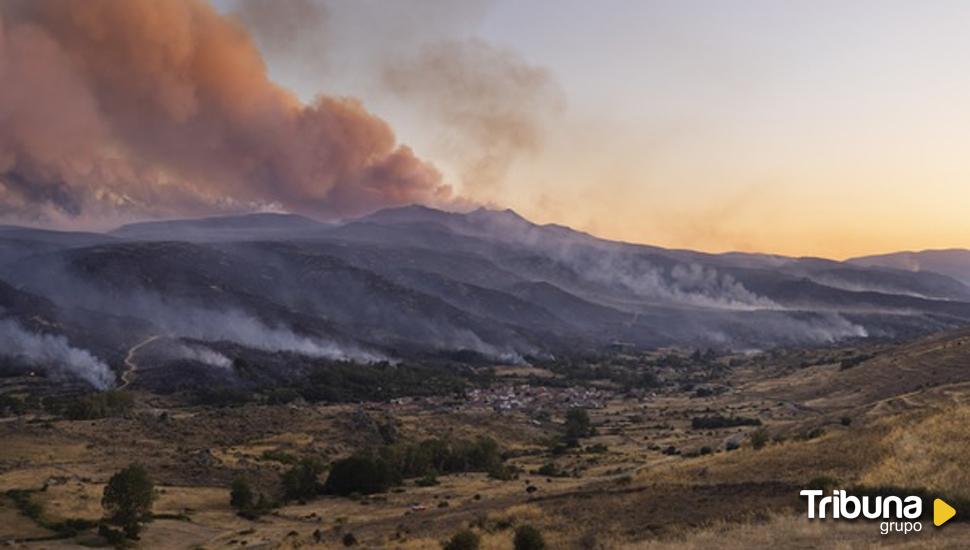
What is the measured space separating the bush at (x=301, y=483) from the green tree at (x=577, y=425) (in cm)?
5140

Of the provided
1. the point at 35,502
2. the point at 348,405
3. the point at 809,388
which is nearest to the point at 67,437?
the point at 35,502

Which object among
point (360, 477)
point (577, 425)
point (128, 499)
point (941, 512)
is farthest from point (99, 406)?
point (941, 512)

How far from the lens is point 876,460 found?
43.4 m

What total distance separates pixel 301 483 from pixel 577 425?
59.6 meters

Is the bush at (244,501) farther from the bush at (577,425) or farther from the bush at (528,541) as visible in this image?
the bush at (577,425)

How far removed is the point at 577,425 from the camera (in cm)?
12975

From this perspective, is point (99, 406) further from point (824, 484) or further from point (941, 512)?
point (941, 512)

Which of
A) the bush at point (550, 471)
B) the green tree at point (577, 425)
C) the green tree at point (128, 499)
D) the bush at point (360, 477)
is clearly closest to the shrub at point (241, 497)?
the bush at point (360, 477)

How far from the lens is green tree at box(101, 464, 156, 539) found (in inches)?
2488

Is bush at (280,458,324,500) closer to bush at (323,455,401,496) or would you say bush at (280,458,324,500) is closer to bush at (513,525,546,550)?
bush at (323,455,401,496)

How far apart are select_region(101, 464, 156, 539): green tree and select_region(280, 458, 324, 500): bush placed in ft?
57.6

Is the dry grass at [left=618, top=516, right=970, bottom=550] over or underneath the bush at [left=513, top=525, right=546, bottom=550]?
over

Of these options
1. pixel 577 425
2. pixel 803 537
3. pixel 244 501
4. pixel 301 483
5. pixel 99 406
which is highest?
pixel 803 537

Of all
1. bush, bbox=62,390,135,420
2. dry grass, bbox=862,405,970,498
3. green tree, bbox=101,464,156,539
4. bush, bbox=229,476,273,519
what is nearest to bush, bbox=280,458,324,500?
bush, bbox=229,476,273,519
